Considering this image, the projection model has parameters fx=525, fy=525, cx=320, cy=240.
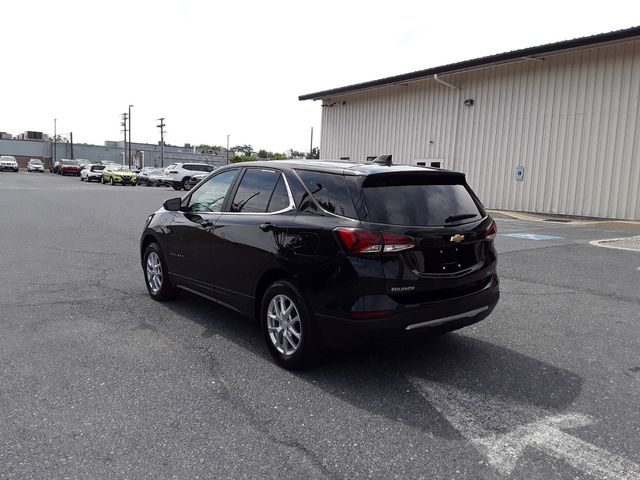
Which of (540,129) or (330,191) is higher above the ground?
(540,129)

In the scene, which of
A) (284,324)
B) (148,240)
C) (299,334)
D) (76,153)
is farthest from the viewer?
(76,153)

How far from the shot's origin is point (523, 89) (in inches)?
768

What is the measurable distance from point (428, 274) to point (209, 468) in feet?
6.43

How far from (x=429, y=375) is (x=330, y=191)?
162cm

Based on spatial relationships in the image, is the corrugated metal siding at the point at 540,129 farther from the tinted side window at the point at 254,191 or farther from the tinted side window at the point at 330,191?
the tinted side window at the point at 330,191

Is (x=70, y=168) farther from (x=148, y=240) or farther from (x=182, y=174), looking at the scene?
(x=148, y=240)

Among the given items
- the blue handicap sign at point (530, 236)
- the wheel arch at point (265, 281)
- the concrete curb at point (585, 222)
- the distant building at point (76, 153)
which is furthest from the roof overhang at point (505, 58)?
the distant building at point (76, 153)

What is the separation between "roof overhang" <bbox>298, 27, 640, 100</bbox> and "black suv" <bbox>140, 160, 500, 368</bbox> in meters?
15.1

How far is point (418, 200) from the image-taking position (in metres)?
4.05

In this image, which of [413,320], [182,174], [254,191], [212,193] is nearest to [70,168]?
[182,174]

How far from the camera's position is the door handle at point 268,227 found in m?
4.29

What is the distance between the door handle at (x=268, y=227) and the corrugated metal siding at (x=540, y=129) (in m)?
16.3

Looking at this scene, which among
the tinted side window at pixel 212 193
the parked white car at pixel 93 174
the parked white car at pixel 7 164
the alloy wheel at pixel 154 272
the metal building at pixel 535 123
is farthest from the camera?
the parked white car at pixel 7 164

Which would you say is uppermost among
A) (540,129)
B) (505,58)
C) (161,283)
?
(505,58)
